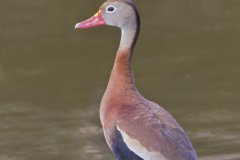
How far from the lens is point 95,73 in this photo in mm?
9609

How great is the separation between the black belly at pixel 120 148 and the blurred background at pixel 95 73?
1.41 meters

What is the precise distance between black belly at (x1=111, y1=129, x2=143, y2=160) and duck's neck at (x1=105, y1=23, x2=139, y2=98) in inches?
13.7

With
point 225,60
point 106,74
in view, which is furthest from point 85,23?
point 225,60

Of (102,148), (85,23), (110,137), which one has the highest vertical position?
(85,23)

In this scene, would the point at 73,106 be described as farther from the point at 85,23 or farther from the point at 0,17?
the point at 0,17

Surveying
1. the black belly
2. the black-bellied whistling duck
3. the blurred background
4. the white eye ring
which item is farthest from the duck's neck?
the blurred background

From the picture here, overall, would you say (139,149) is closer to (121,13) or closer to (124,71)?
(124,71)

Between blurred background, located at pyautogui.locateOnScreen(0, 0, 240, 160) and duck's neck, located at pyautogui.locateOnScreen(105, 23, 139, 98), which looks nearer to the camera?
duck's neck, located at pyautogui.locateOnScreen(105, 23, 139, 98)

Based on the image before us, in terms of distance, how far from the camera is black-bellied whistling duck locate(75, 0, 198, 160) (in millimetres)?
6281

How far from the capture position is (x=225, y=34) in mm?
10641

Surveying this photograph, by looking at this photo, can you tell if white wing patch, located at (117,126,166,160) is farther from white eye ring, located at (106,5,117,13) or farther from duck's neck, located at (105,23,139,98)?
white eye ring, located at (106,5,117,13)

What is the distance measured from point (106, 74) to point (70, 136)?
141 cm

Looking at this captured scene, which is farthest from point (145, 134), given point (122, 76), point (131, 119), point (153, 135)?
point (122, 76)

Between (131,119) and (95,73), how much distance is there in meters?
3.19
